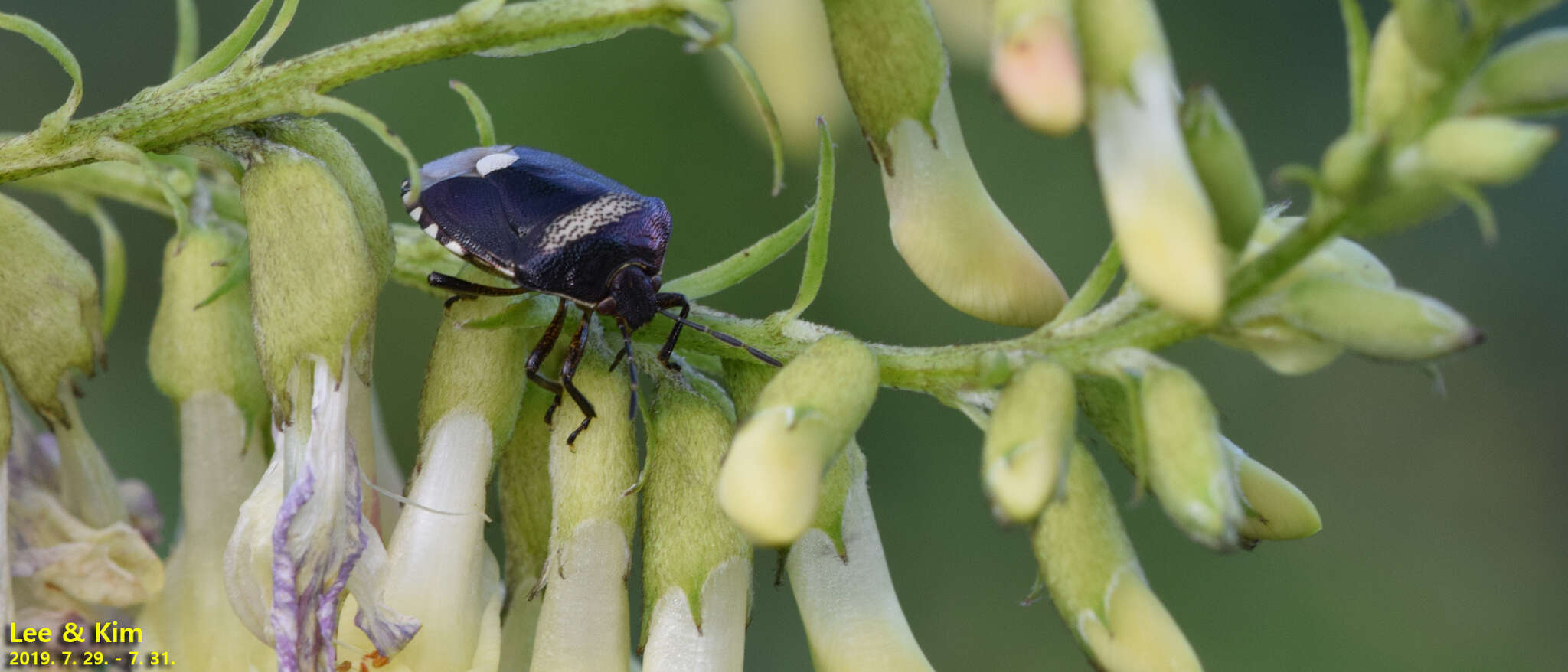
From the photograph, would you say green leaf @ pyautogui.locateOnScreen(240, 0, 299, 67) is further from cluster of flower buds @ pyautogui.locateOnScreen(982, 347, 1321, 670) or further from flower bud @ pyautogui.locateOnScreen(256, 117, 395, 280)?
cluster of flower buds @ pyautogui.locateOnScreen(982, 347, 1321, 670)

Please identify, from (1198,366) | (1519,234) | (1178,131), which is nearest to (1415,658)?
(1198,366)

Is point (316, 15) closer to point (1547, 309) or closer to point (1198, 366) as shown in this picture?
point (1198, 366)

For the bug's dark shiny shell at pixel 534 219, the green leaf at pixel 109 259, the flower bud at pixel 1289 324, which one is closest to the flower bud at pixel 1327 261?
the flower bud at pixel 1289 324

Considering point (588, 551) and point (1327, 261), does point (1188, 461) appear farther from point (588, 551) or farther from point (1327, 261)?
point (588, 551)

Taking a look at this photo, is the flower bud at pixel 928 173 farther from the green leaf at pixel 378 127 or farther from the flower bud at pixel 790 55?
the green leaf at pixel 378 127

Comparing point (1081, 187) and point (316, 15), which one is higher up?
point (316, 15)

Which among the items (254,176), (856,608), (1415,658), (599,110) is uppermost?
(254,176)

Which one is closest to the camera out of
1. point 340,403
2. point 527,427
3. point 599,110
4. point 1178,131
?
point 1178,131

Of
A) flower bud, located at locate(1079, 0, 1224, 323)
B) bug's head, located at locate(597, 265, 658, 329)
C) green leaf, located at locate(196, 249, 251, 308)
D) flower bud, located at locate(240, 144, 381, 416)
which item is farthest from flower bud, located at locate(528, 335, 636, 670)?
flower bud, located at locate(1079, 0, 1224, 323)
